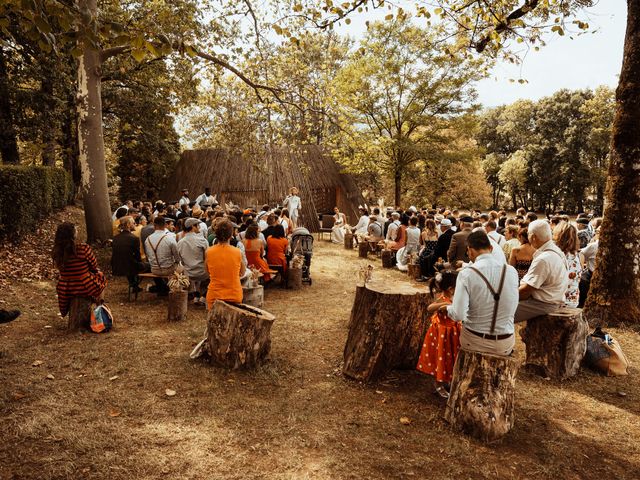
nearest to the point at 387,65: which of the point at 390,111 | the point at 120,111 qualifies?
the point at 390,111

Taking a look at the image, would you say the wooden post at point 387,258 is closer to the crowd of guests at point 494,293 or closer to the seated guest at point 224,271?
the crowd of guests at point 494,293

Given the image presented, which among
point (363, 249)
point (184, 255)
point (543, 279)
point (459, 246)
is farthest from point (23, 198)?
point (543, 279)

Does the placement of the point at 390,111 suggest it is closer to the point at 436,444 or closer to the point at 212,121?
the point at 212,121

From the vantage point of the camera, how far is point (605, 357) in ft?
17.2

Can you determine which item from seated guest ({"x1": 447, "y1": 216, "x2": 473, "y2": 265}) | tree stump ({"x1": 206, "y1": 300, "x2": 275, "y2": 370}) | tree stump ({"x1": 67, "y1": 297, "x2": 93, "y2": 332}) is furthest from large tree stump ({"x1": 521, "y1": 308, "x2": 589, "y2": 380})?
tree stump ({"x1": 67, "y1": 297, "x2": 93, "y2": 332})

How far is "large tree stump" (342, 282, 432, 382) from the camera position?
4.88 m

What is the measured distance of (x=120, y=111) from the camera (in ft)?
56.6

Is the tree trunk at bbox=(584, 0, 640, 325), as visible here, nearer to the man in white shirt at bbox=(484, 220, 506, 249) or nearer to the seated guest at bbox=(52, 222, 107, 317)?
the man in white shirt at bbox=(484, 220, 506, 249)

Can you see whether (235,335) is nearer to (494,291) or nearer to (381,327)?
(381,327)

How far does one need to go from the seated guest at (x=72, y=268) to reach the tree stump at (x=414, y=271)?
7.49m

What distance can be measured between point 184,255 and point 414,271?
5.99 meters

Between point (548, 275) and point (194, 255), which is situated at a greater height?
point (548, 275)

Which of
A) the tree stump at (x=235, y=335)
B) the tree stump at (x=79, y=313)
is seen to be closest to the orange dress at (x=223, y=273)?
the tree stump at (x=235, y=335)

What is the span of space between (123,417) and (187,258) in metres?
3.97
